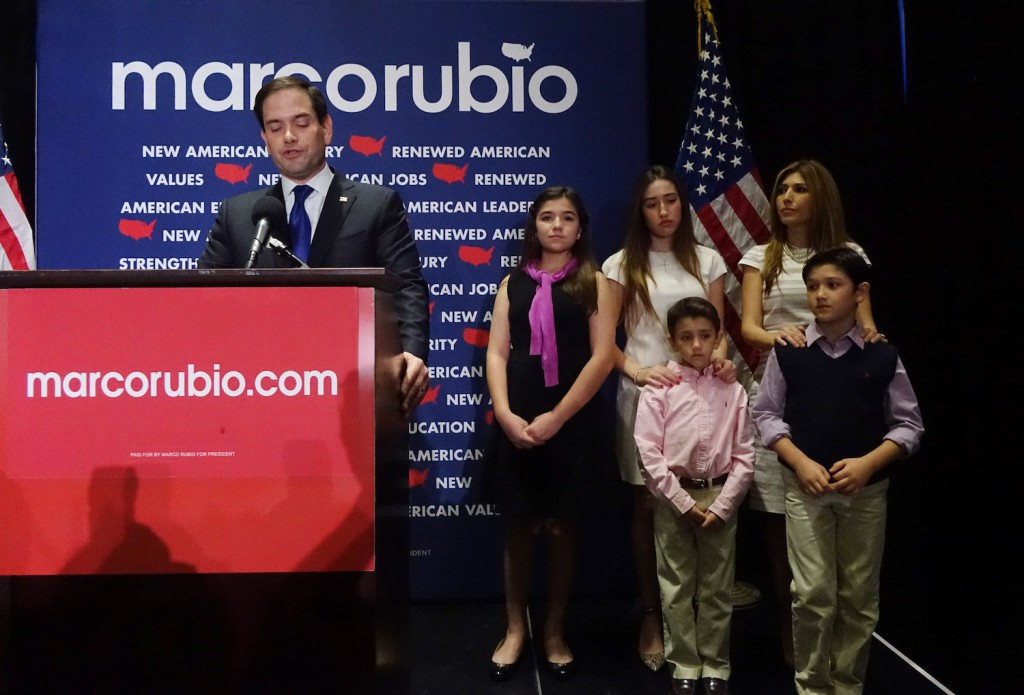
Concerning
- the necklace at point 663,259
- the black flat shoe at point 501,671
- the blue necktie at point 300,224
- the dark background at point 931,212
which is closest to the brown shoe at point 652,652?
the black flat shoe at point 501,671

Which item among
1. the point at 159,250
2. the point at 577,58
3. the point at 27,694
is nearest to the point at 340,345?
the point at 27,694

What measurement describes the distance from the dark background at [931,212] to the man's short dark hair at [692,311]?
742mm

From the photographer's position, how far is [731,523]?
2541 mm

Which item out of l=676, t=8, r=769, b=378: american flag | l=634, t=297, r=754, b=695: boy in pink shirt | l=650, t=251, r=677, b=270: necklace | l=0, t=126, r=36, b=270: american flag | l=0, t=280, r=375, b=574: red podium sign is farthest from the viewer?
l=676, t=8, r=769, b=378: american flag

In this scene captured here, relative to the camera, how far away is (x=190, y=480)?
1.51m

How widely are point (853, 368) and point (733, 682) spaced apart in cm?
115

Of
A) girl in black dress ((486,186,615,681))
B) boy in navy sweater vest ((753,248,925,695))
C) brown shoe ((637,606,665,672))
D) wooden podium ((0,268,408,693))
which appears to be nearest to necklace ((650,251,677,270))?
girl in black dress ((486,186,615,681))

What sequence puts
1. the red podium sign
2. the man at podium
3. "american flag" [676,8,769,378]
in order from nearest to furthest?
the red podium sign
the man at podium
"american flag" [676,8,769,378]

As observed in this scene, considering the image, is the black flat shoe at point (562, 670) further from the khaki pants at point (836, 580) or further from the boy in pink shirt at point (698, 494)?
the khaki pants at point (836, 580)

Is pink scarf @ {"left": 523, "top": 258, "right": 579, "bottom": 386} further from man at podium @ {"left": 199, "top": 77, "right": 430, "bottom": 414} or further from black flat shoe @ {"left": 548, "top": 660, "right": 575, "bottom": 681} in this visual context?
black flat shoe @ {"left": 548, "top": 660, "right": 575, "bottom": 681}

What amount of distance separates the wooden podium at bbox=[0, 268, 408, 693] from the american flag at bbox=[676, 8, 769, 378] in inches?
91.8

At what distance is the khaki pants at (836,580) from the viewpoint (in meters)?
2.32

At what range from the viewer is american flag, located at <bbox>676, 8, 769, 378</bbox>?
3.49m

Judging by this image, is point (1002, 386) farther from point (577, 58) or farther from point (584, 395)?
point (577, 58)
